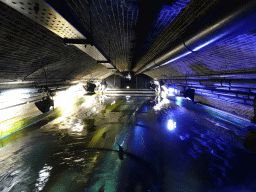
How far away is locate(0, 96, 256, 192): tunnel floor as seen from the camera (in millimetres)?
1812

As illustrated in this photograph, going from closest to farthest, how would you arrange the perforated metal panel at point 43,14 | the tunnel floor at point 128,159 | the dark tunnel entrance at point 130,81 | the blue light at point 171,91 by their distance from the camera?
the perforated metal panel at point 43,14 < the tunnel floor at point 128,159 < the blue light at point 171,91 < the dark tunnel entrance at point 130,81

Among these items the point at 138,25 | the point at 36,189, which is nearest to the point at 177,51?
the point at 138,25

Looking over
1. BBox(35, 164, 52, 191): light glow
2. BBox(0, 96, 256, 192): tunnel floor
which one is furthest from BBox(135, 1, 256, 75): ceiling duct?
BBox(35, 164, 52, 191): light glow

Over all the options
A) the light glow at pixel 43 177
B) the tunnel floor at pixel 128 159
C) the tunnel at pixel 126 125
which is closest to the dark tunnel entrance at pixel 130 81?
the tunnel at pixel 126 125

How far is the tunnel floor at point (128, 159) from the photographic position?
1.81m

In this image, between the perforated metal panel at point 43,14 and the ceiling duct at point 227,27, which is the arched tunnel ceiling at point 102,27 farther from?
the ceiling duct at point 227,27

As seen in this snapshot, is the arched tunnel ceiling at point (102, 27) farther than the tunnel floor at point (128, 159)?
No

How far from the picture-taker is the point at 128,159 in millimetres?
2338

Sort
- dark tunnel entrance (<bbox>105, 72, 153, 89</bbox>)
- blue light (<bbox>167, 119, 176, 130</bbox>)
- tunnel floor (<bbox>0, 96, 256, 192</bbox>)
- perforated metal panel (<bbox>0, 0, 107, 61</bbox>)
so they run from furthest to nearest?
1. dark tunnel entrance (<bbox>105, 72, 153, 89</bbox>)
2. blue light (<bbox>167, 119, 176, 130</bbox>)
3. tunnel floor (<bbox>0, 96, 256, 192</bbox>)
4. perforated metal panel (<bbox>0, 0, 107, 61</bbox>)

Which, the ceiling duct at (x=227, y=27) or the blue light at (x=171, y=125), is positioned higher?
the ceiling duct at (x=227, y=27)

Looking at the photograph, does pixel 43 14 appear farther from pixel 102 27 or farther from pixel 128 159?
pixel 128 159

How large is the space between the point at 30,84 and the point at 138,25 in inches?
205

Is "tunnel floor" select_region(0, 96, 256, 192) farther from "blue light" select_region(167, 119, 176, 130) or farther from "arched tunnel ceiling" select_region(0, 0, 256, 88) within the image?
"arched tunnel ceiling" select_region(0, 0, 256, 88)

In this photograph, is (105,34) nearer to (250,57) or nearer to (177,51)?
(177,51)
